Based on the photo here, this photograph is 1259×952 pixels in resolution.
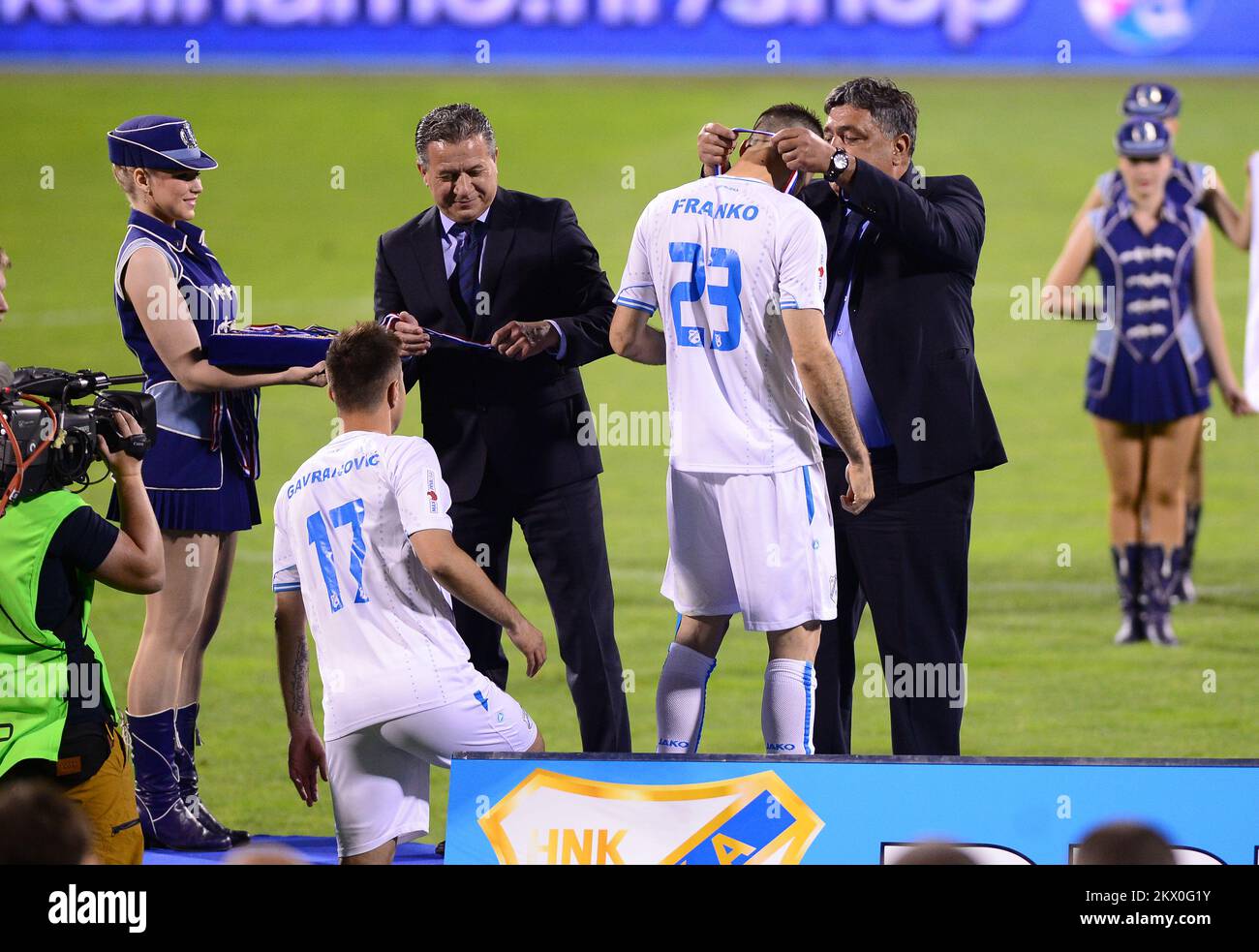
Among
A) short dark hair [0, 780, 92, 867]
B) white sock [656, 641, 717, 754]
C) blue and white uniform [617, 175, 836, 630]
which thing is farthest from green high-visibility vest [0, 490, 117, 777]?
blue and white uniform [617, 175, 836, 630]


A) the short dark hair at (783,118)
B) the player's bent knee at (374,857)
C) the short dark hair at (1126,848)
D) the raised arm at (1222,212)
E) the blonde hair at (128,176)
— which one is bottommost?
the player's bent knee at (374,857)

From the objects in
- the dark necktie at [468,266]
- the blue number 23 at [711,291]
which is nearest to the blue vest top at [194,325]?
the dark necktie at [468,266]

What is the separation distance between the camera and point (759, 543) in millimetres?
4723

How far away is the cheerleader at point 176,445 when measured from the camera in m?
5.25

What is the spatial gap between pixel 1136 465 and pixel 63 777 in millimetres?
6889

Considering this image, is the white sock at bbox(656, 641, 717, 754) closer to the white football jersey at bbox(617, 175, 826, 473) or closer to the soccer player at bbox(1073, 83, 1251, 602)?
the white football jersey at bbox(617, 175, 826, 473)

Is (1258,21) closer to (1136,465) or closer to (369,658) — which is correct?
(1136,465)

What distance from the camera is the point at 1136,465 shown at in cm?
951

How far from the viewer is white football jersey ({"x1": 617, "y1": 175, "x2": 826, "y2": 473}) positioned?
470 centimetres

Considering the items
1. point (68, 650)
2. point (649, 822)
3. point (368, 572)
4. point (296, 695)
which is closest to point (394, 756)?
point (296, 695)

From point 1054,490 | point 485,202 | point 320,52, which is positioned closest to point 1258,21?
point 1054,490

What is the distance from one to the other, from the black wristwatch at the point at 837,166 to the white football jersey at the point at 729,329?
18 centimetres

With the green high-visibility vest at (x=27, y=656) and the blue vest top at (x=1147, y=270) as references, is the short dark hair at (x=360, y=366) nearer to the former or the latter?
the green high-visibility vest at (x=27, y=656)

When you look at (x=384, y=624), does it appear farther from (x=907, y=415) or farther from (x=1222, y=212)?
(x=1222, y=212)
